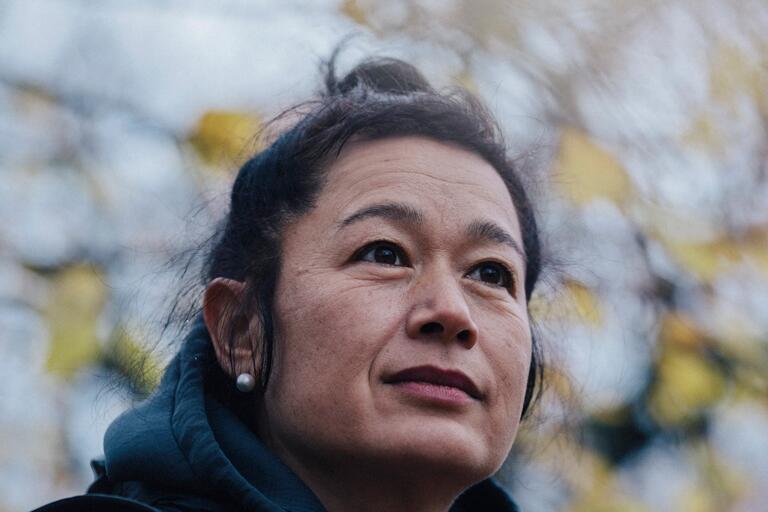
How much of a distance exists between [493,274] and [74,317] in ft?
6.42

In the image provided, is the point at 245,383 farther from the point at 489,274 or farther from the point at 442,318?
the point at 489,274

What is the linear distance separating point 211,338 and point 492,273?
621 mm

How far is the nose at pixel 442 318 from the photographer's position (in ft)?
7.46

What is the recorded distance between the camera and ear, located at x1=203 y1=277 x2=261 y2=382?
250cm

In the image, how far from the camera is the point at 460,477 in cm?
227

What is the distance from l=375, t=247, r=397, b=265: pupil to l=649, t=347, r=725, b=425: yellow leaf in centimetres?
191

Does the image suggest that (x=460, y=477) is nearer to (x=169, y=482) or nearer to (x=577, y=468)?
(x=169, y=482)

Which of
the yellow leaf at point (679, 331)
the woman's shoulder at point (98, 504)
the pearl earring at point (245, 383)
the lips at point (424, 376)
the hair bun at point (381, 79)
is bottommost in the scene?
the yellow leaf at point (679, 331)

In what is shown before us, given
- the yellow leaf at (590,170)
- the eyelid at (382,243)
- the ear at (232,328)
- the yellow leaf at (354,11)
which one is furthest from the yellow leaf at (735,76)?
the ear at (232,328)

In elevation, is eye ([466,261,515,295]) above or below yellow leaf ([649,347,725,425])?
above

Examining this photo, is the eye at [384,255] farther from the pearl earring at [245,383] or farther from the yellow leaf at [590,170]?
the yellow leaf at [590,170]

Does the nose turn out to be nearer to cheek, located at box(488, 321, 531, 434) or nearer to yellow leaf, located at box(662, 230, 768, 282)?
cheek, located at box(488, 321, 531, 434)

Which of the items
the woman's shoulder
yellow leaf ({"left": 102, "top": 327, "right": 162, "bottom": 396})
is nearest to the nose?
the woman's shoulder

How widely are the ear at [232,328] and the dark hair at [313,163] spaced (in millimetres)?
20
